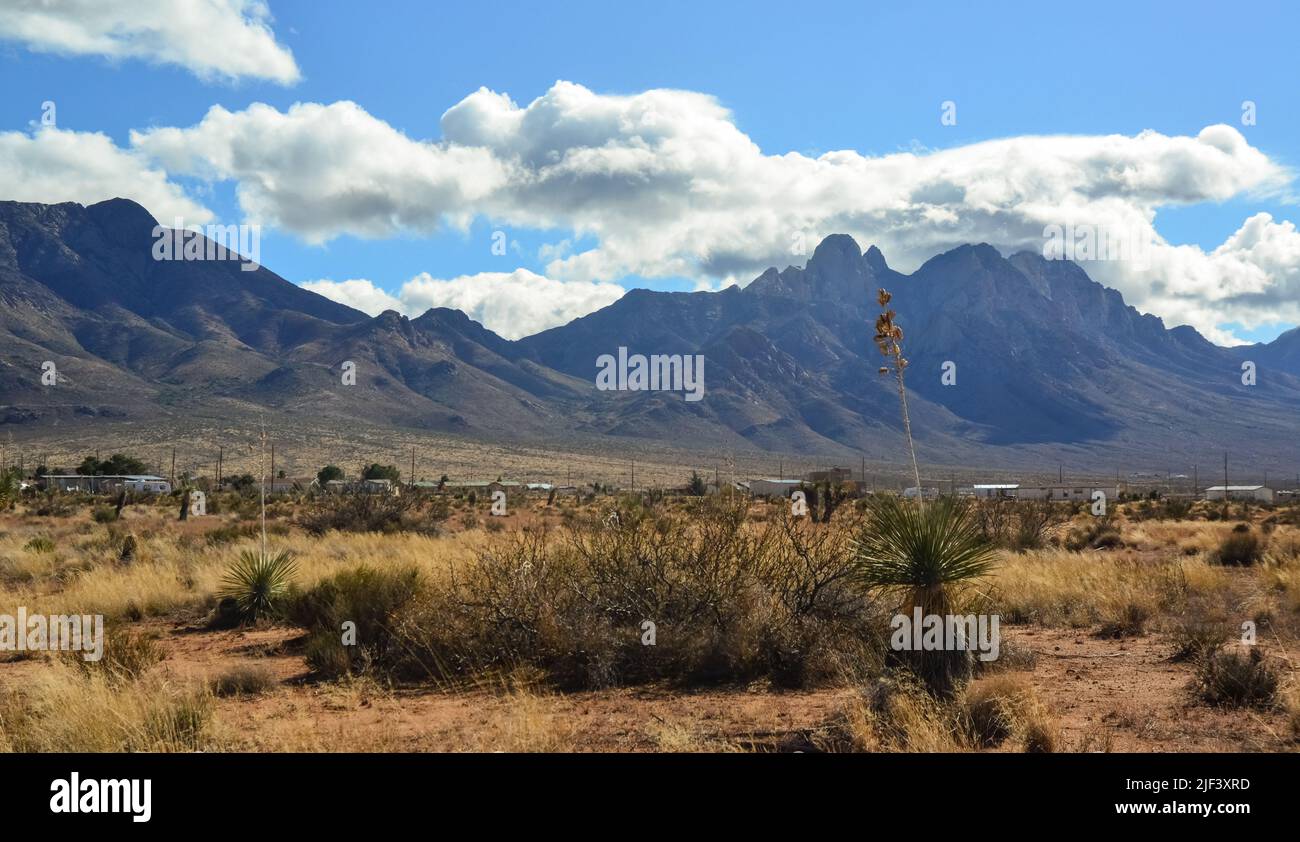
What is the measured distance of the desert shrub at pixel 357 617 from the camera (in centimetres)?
1116

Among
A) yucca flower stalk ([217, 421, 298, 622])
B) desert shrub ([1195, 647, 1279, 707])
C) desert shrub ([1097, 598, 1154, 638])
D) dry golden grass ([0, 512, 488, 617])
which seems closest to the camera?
desert shrub ([1195, 647, 1279, 707])

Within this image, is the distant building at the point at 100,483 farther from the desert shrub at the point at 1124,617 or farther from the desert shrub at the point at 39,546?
the desert shrub at the point at 1124,617

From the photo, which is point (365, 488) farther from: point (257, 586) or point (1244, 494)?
point (1244, 494)

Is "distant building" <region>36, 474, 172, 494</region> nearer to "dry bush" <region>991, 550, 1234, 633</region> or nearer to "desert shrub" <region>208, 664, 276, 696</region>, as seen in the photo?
"desert shrub" <region>208, 664, 276, 696</region>

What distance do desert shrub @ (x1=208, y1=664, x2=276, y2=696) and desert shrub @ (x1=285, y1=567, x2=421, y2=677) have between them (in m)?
0.75

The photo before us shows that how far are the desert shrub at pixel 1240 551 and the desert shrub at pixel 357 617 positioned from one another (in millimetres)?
19318

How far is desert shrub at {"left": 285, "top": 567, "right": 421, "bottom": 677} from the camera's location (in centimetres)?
1116

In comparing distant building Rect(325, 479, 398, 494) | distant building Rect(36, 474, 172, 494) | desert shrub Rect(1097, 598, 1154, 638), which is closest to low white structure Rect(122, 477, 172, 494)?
distant building Rect(36, 474, 172, 494)

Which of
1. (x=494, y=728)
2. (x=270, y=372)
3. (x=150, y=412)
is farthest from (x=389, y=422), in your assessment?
(x=494, y=728)

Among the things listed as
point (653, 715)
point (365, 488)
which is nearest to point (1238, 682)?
point (653, 715)

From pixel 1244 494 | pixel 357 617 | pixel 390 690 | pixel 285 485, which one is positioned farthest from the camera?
pixel 1244 494

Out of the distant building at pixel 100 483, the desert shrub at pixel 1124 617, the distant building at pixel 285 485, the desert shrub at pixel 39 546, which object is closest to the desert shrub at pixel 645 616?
the desert shrub at pixel 1124 617

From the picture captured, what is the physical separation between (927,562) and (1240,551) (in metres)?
18.5

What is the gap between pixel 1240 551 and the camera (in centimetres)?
2327
